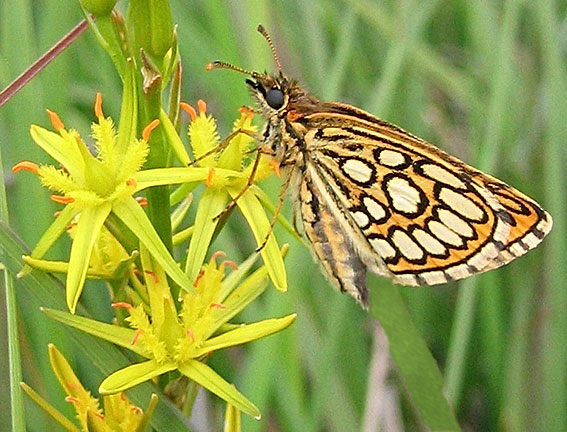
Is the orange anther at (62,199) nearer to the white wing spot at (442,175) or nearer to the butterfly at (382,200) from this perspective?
the butterfly at (382,200)

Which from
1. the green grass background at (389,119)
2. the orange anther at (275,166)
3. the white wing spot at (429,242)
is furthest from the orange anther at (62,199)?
the white wing spot at (429,242)

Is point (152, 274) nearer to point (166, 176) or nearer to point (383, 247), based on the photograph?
point (166, 176)

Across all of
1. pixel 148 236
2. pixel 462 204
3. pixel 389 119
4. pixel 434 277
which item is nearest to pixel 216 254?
pixel 148 236

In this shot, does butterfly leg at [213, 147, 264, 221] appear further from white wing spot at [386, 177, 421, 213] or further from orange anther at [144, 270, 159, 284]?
white wing spot at [386, 177, 421, 213]

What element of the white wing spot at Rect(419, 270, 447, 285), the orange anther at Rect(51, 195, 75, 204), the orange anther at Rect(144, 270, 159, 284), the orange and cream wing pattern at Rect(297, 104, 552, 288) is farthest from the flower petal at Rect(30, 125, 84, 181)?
the white wing spot at Rect(419, 270, 447, 285)

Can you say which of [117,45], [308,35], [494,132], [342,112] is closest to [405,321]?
[342,112]
